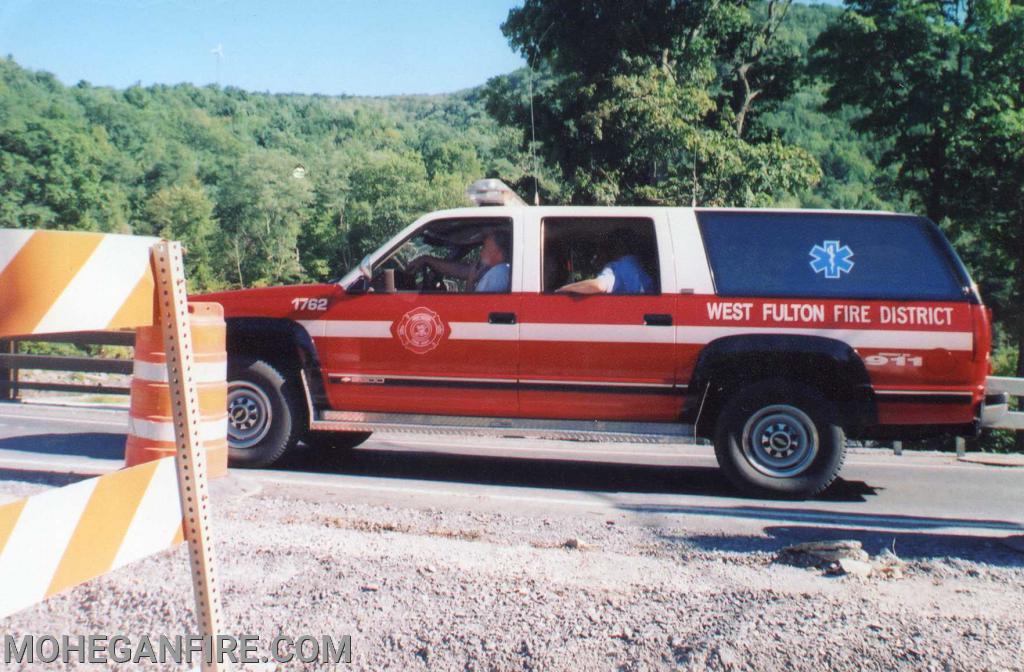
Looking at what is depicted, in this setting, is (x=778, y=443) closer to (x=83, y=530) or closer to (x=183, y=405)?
(x=183, y=405)

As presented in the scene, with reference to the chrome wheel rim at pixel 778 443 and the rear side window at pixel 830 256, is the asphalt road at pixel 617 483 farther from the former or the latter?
the rear side window at pixel 830 256

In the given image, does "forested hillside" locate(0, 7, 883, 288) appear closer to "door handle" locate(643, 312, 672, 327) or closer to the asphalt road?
the asphalt road

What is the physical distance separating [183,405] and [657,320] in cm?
462

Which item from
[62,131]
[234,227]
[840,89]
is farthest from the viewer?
[234,227]

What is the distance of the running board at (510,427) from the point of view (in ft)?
22.2

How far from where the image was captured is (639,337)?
675 centimetres

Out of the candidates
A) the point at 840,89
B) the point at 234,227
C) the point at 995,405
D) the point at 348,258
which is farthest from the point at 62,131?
the point at 995,405

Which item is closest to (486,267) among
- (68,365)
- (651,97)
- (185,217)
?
(68,365)

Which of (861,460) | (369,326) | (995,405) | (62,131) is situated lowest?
(861,460)

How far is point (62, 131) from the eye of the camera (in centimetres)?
7144

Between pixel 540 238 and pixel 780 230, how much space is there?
5.81ft

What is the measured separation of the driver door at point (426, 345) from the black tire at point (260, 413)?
0.35m

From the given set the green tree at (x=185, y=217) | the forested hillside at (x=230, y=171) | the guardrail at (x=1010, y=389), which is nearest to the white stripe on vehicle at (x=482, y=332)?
the guardrail at (x=1010, y=389)

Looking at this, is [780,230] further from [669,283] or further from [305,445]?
[305,445]
